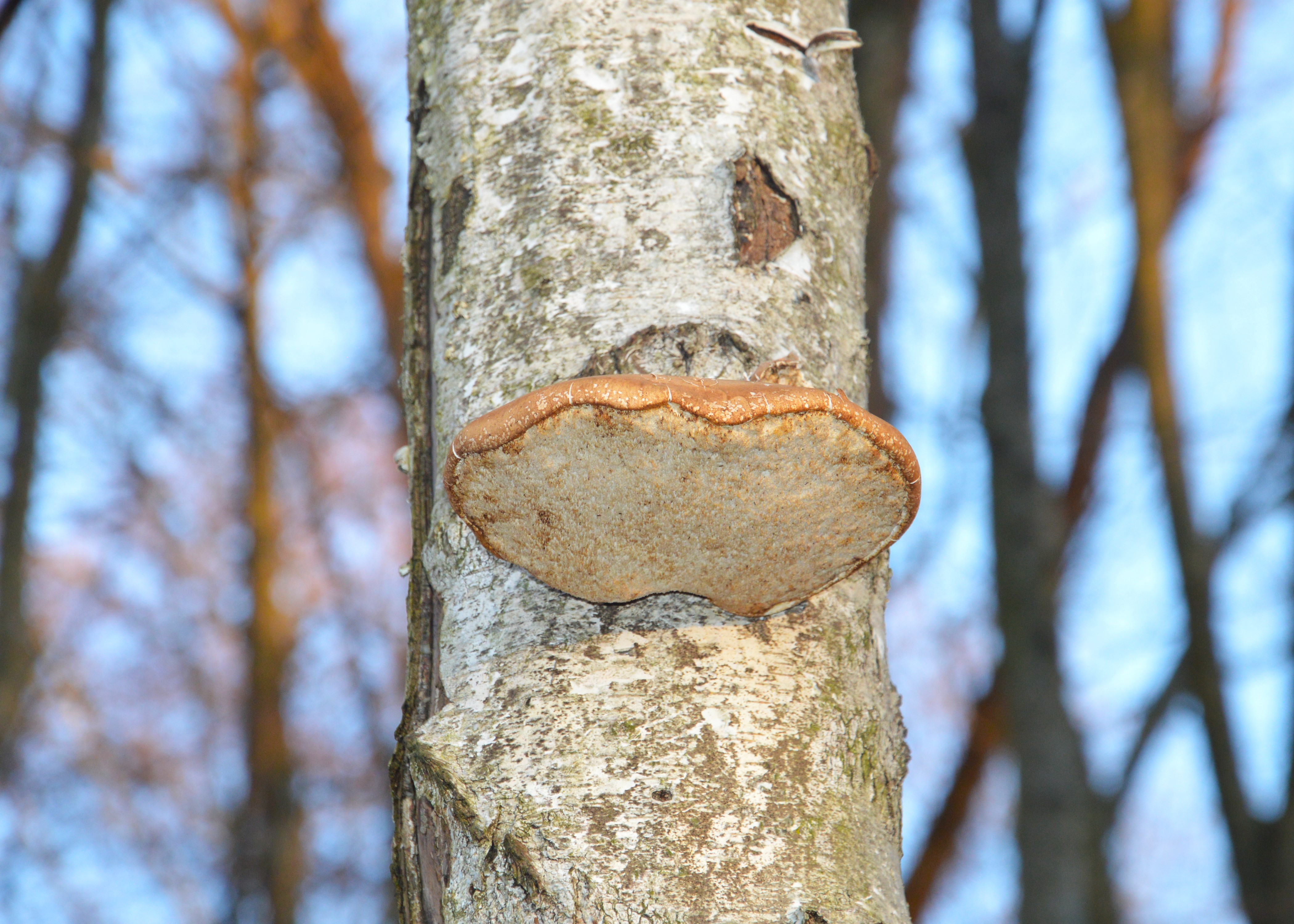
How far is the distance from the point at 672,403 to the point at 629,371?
0.33 meters

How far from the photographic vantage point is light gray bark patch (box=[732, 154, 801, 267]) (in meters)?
1.60

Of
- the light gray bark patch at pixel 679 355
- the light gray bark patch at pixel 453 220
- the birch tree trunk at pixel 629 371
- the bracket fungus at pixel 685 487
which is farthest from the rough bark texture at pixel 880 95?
the bracket fungus at pixel 685 487

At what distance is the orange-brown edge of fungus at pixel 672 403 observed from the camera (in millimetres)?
1150

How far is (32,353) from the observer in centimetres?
818

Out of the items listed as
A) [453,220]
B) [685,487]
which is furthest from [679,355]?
[453,220]

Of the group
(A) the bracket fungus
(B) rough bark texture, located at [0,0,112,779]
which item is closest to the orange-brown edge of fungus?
(A) the bracket fungus

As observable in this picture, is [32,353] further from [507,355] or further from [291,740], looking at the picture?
[507,355]

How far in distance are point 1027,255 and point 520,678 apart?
5631 millimetres

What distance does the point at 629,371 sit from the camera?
57.7 inches

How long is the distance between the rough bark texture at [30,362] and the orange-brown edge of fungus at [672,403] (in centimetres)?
740

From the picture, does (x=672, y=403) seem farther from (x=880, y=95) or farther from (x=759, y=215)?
(x=880, y=95)

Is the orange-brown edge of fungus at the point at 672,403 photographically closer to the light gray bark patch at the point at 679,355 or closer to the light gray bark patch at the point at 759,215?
the light gray bark patch at the point at 679,355

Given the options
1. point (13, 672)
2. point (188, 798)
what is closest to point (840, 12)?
point (13, 672)

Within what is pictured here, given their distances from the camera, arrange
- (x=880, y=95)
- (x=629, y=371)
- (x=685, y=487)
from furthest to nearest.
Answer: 1. (x=880, y=95)
2. (x=629, y=371)
3. (x=685, y=487)
